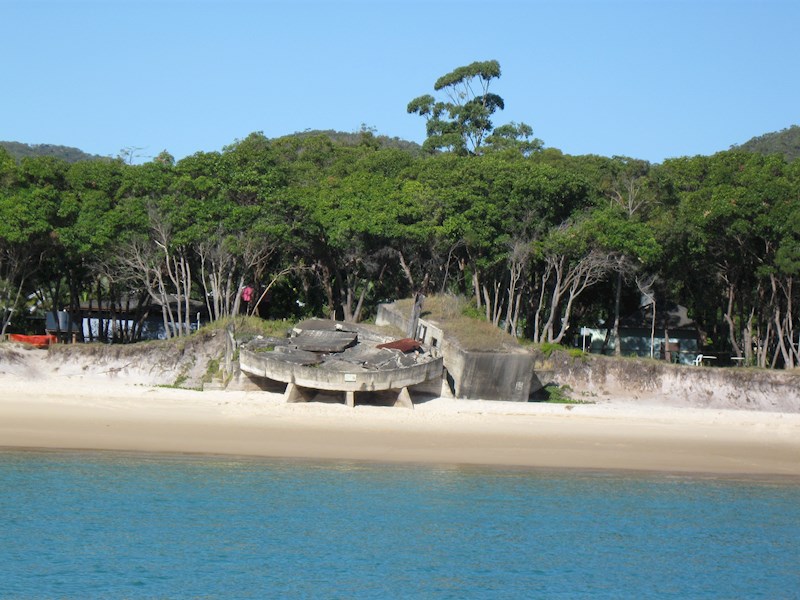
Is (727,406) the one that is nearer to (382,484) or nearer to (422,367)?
(422,367)

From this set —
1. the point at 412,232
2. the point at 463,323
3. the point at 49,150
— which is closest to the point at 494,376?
the point at 463,323

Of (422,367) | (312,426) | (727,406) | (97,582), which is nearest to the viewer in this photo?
(97,582)

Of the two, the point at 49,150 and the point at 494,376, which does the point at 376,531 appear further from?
the point at 49,150

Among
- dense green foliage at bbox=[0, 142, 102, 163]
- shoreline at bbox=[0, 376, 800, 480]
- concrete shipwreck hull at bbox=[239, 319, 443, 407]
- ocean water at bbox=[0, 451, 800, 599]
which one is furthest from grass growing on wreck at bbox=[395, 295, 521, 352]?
dense green foliage at bbox=[0, 142, 102, 163]

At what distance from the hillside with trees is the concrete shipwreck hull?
8400mm

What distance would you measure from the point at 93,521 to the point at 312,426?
794cm

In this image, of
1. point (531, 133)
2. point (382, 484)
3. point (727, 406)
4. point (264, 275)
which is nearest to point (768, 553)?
point (382, 484)

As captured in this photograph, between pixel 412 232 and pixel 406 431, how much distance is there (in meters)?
15.8

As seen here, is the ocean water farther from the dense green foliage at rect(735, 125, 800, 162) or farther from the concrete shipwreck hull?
the dense green foliage at rect(735, 125, 800, 162)

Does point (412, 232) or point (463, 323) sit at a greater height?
point (412, 232)

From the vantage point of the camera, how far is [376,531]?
19.3 meters

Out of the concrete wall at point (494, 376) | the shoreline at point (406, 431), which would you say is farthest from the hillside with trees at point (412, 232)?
the shoreline at point (406, 431)

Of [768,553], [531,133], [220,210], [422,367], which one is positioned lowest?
[768,553]

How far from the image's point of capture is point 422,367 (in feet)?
94.6
